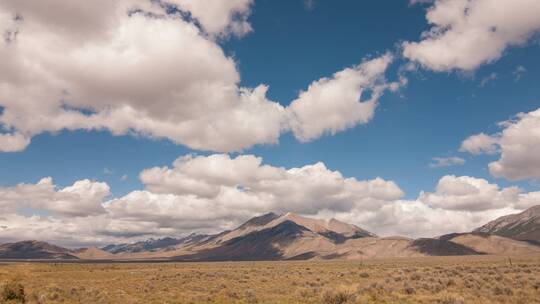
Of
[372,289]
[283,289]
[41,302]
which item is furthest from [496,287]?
[41,302]

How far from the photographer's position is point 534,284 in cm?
3125

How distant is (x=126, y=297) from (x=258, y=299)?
12.1m

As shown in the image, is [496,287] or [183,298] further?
[183,298]

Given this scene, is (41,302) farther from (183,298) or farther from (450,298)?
(450,298)

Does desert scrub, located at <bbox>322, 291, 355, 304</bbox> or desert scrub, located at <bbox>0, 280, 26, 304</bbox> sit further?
desert scrub, located at <bbox>0, 280, 26, 304</bbox>

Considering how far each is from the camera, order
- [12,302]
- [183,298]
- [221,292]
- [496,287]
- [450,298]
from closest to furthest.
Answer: [450,298] < [12,302] < [496,287] < [183,298] < [221,292]

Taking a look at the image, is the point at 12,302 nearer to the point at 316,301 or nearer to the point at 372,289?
the point at 316,301

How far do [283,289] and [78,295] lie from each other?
1816 centimetres

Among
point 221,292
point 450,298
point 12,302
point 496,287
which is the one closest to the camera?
point 450,298

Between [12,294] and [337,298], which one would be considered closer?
[337,298]

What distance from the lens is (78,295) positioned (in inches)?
1359

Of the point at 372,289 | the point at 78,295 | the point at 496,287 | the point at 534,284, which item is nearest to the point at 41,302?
the point at 78,295

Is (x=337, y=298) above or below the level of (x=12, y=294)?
below

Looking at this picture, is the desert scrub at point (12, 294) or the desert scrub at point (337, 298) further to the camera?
the desert scrub at point (12, 294)
